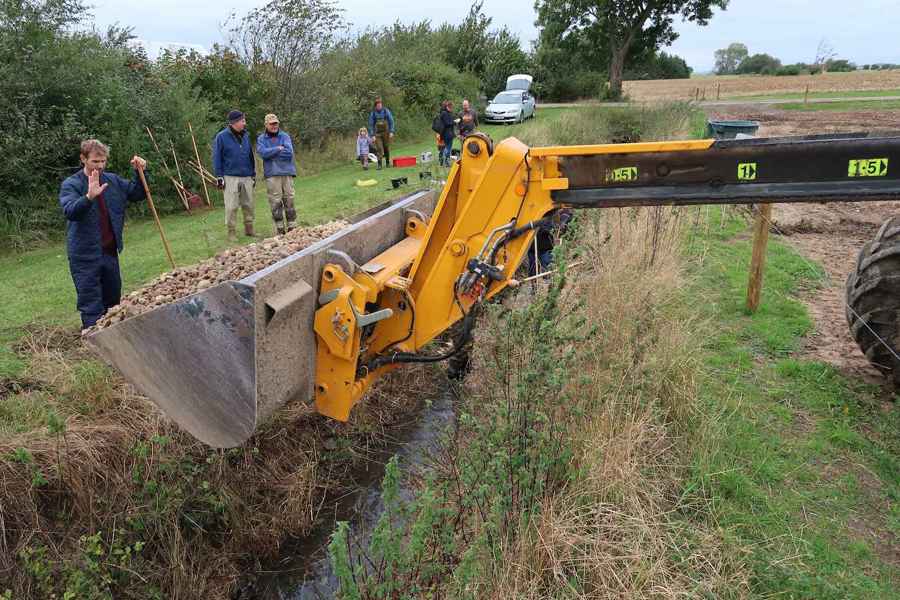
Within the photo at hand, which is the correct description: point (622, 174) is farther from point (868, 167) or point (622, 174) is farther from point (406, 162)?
point (406, 162)

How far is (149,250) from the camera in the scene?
9.51 metres

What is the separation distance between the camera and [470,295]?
400 centimetres

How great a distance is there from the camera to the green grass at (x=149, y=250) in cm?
651

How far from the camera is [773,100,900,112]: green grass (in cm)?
2722

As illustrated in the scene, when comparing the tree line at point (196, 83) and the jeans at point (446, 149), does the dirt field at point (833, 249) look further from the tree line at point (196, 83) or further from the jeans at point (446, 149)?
the tree line at point (196, 83)

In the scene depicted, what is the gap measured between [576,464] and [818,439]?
1828mm

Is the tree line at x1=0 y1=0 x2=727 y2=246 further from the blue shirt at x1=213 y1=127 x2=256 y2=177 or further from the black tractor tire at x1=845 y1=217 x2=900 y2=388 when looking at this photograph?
the black tractor tire at x1=845 y1=217 x2=900 y2=388

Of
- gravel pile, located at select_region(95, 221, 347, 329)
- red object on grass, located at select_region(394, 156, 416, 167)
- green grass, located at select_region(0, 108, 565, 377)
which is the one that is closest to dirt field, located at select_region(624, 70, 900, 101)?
red object on grass, located at select_region(394, 156, 416, 167)

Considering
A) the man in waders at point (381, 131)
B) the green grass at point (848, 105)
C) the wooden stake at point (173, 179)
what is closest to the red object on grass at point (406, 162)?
the man in waders at point (381, 131)

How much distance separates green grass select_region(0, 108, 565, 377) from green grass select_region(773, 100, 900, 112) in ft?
71.2

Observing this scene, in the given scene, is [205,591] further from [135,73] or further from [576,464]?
[135,73]

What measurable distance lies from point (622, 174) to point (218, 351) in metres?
2.36

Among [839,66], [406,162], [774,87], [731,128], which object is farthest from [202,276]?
[839,66]

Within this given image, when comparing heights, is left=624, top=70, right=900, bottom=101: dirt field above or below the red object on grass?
above
